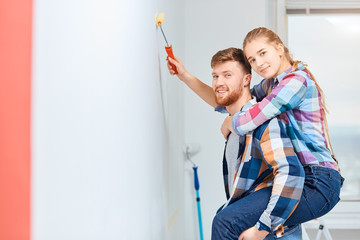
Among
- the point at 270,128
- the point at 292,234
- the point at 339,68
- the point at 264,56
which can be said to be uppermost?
the point at 339,68

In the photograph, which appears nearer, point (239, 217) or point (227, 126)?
point (239, 217)

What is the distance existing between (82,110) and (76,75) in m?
0.08

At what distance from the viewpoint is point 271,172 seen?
144 centimetres

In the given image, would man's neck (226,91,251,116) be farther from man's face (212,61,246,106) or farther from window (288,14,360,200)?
window (288,14,360,200)

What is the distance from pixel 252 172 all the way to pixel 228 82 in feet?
1.25

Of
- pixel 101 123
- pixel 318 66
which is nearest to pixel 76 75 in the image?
pixel 101 123

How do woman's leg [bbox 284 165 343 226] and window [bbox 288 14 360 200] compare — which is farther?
window [bbox 288 14 360 200]

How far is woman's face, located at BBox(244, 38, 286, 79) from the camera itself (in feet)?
4.87

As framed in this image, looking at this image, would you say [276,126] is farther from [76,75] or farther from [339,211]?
[339,211]

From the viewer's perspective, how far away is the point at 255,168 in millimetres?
1396
